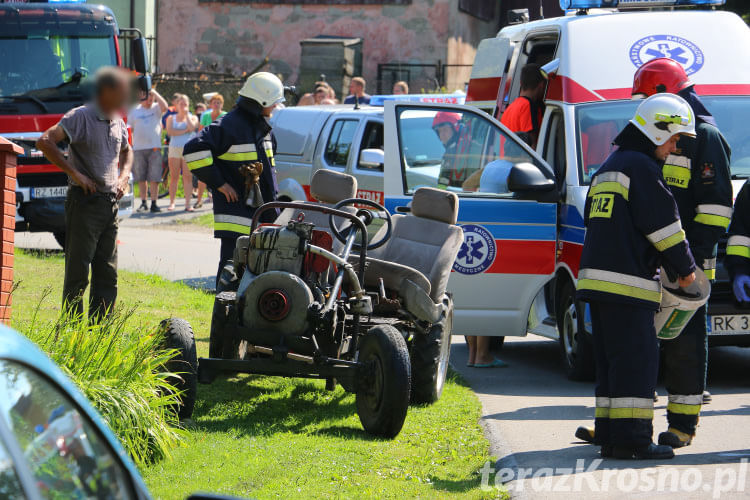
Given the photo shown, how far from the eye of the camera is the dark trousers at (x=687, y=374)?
617 cm

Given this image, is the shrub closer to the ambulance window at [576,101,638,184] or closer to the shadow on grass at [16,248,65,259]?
the ambulance window at [576,101,638,184]

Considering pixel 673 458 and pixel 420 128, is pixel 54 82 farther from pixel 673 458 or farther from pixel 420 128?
pixel 673 458

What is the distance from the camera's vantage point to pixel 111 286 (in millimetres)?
8078

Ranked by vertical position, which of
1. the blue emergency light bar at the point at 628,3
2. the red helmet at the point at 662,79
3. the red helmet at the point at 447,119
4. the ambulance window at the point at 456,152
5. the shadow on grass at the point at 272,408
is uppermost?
the blue emergency light bar at the point at 628,3

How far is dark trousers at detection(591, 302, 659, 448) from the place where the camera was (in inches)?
228

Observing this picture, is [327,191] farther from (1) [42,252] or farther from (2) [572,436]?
(1) [42,252]

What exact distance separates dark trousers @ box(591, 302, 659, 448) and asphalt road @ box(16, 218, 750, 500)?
173 mm

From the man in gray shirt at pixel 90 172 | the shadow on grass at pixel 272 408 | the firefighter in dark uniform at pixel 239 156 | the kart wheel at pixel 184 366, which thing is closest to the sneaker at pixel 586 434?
the shadow on grass at pixel 272 408

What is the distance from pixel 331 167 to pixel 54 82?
11.6 ft

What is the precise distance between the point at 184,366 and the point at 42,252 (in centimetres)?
833

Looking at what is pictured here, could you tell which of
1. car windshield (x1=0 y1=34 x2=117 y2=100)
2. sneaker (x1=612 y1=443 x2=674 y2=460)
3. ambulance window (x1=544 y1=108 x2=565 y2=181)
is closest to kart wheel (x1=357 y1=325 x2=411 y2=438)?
sneaker (x1=612 y1=443 x2=674 y2=460)

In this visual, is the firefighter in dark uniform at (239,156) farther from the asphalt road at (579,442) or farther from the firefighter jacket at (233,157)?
the asphalt road at (579,442)

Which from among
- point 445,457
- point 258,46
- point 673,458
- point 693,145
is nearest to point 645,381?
point 673,458

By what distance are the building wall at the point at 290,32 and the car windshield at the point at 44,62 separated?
16.1 metres
